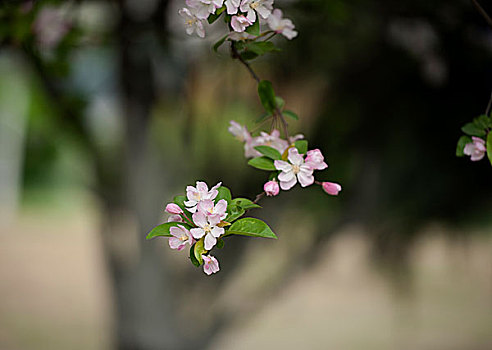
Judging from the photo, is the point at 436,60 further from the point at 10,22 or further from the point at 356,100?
the point at 10,22

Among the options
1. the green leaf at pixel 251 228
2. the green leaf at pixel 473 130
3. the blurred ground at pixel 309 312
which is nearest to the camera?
the green leaf at pixel 251 228

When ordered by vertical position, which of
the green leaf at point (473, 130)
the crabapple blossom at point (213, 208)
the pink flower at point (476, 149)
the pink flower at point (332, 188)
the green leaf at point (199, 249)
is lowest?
the green leaf at point (199, 249)

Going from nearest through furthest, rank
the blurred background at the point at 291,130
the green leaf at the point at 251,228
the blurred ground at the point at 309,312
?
1. the green leaf at the point at 251,228
2. the blurred background at the point at 291,130
3. the blurred ground at the point at 309,312

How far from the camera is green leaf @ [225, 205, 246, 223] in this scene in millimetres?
472

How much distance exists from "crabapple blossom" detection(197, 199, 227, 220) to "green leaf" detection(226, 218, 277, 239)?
1cm

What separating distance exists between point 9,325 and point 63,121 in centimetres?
285

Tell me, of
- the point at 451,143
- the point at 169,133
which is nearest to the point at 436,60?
the point at 451,143

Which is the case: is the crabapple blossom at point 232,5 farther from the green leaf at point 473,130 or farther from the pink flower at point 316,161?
the green leaf at point 473,130

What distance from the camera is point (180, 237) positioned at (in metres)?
0.47

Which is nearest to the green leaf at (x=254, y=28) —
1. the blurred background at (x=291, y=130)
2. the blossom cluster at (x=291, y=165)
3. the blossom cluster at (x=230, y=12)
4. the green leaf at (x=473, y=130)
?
the blossom cluster at (x=230, y=12)

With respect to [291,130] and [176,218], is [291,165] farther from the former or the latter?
[291,130]

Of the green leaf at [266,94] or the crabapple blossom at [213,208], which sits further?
the green leaf at [266,94]

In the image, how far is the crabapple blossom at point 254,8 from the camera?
50cm

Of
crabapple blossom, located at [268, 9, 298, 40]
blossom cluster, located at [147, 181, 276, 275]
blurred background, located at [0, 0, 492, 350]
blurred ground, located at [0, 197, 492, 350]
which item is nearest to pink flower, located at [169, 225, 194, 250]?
blossom cluster, located at [147, 181, 276, 275]
